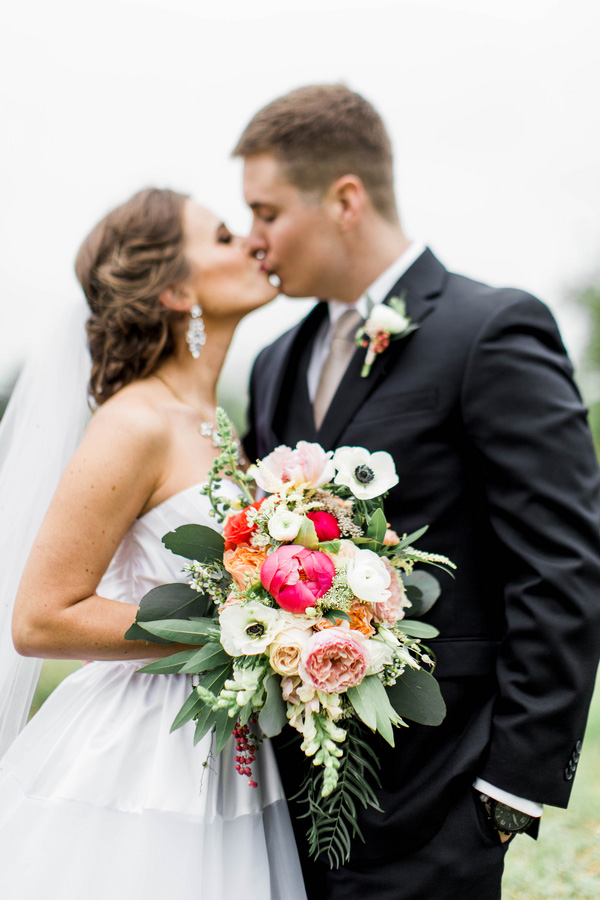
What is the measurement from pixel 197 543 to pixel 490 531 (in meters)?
1.03

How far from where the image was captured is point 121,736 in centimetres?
211

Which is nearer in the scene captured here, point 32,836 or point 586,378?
point 32,836

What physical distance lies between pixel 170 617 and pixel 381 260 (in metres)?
1.81

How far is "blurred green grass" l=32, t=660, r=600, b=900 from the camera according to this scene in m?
3.87

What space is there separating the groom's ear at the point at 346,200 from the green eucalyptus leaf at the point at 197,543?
5.44 feet

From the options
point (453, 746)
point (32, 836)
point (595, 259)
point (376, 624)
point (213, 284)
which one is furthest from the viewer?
point (595, 259)


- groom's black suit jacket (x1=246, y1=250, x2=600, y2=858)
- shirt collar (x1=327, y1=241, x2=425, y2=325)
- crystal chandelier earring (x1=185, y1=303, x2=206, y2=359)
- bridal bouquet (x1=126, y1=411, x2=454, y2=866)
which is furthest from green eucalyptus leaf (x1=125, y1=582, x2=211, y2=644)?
shirt collar (x1=327, y1=241, x2=425, y2=325)

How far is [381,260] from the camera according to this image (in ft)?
9.58

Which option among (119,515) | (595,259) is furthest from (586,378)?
(119,515)

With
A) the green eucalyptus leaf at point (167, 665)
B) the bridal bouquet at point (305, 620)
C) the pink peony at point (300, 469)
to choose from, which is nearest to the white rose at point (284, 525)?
the bridal bouquet at point (305, 620)

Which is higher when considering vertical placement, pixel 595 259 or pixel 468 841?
pixel 468 841

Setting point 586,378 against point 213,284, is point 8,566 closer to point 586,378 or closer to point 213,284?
point 213,284

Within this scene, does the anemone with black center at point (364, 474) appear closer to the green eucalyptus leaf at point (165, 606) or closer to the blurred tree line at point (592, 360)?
the green eucalyptus leaf at point (165, 606)

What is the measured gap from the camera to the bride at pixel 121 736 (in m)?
1.92
